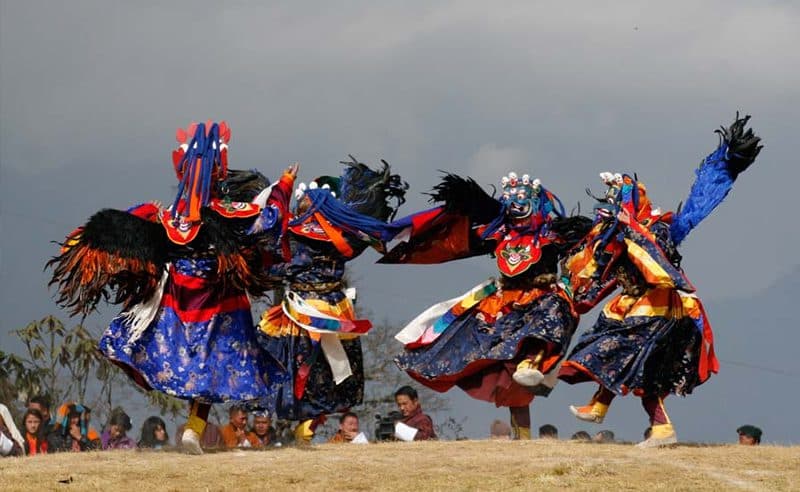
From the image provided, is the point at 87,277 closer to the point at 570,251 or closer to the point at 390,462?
the point at 390,462

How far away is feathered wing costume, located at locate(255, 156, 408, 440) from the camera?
16.4m

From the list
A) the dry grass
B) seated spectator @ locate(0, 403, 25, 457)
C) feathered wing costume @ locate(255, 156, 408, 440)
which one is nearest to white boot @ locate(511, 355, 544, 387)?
the dry grass

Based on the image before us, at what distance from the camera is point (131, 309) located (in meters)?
15.0

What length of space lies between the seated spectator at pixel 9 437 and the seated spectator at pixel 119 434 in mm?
1217

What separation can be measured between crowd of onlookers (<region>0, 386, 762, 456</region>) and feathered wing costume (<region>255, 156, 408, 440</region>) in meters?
0.58

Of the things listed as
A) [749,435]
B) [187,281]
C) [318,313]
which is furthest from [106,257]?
[749,435]

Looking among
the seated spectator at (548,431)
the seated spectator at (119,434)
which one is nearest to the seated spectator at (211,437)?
the seated spectator at (119,434)

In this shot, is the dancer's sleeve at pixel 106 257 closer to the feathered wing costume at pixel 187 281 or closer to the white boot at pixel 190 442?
the feathered wing costume at pixel 187 281

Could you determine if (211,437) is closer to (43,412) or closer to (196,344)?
(43,412)

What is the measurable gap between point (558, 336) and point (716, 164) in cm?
214

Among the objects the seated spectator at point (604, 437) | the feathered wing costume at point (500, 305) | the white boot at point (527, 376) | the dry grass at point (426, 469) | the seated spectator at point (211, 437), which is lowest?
the dry grass at point (426, 469)

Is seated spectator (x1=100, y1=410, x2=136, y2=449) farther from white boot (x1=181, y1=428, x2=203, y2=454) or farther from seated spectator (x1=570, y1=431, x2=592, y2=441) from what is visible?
seated spectator (x1=570, y1=431, x2=592, y2=441)

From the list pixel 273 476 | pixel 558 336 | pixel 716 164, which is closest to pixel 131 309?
pixel 273 476

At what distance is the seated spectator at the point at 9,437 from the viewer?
1620 cm
